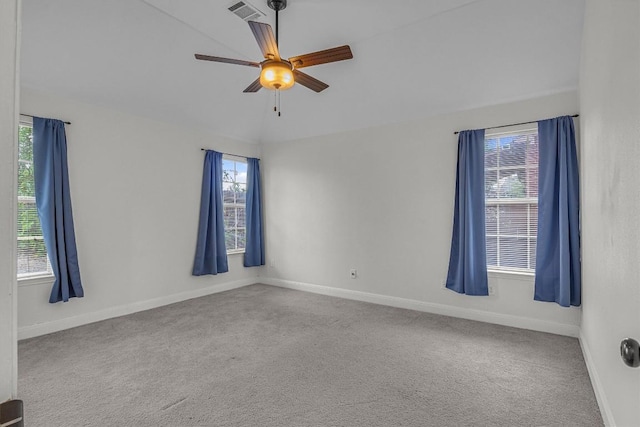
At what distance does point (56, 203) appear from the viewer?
342 centimetres

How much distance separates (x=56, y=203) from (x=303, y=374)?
317cm

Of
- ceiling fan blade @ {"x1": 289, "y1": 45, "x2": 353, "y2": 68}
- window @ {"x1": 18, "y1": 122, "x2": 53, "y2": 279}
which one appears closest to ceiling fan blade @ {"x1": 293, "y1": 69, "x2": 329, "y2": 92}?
ceiling fan blade @ {"x1": 289, "y1": 45, "x2": 353, "y2": 68}

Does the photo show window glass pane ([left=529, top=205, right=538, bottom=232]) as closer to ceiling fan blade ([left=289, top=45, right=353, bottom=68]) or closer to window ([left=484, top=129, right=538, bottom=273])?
window ([left=484, top=129, right=538, bottom=273])

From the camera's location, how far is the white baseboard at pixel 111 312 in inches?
132

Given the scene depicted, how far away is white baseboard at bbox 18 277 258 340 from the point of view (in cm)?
336

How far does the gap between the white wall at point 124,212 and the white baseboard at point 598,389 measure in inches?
184

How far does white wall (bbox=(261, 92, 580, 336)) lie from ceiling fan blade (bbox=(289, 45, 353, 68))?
216cm

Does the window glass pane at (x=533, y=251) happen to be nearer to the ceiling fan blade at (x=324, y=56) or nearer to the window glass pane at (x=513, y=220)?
the window glass pane at (x=513, y=220)

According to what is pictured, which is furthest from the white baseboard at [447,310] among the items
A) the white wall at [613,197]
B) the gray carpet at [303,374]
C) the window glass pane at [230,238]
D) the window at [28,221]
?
the window at [28,221]

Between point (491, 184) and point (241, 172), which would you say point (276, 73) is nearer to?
point (491, 184)

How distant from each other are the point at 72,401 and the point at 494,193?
14.5 ft

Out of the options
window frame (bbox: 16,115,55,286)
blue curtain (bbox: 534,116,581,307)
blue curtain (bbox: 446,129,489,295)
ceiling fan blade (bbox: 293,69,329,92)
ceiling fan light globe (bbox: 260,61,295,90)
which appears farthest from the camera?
blue curtain (bbox: 446,129,489,295)

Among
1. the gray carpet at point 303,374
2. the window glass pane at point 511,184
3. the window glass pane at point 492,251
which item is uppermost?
the window glass pane at point 511,184

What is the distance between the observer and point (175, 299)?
463cm
